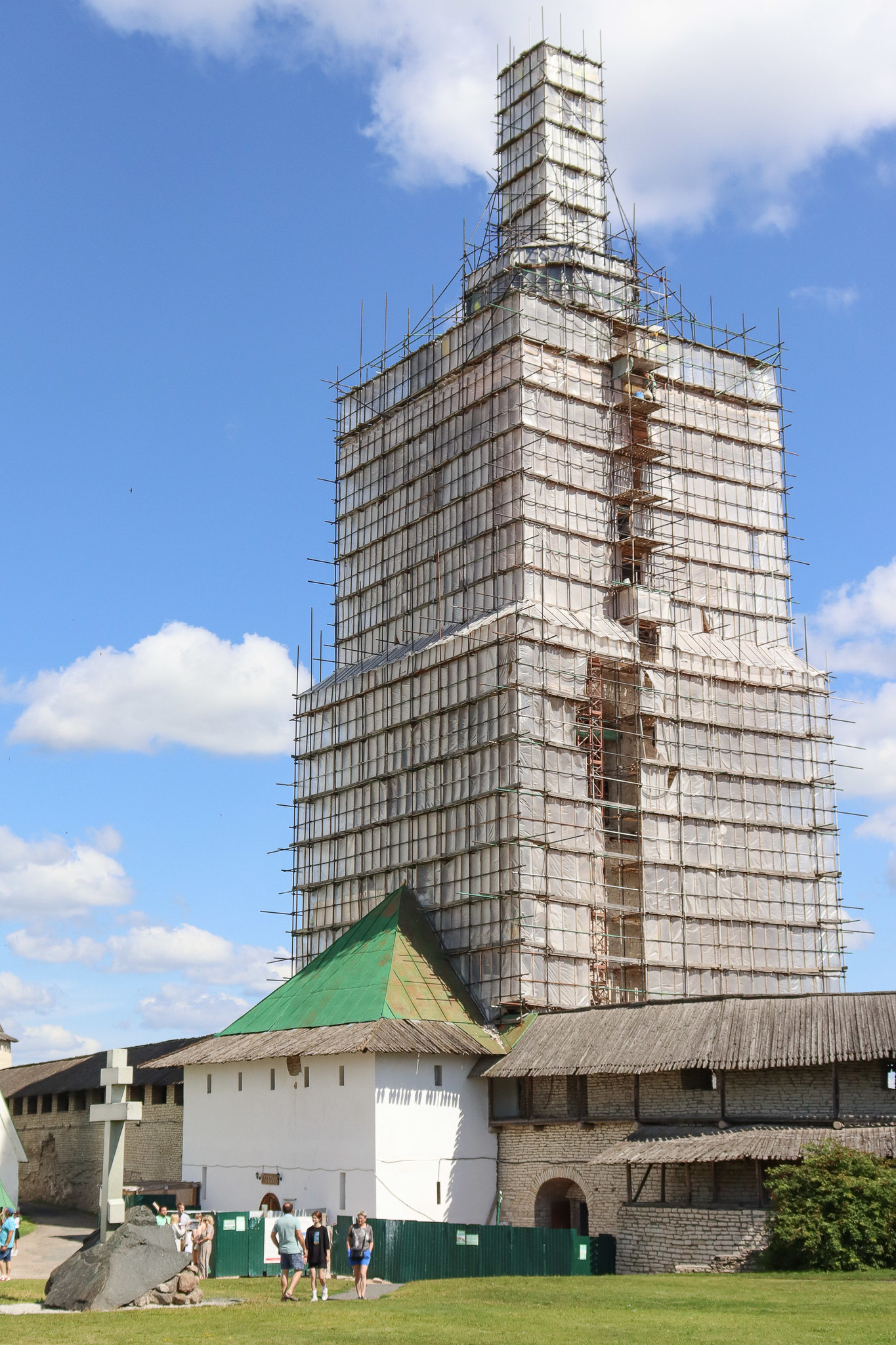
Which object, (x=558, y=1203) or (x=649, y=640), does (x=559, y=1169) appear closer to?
(x=558, y=1203)

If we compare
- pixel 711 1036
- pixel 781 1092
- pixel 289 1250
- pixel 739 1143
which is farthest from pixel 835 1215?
pixel 289 1250

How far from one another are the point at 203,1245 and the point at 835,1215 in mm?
12694

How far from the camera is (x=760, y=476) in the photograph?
188ft

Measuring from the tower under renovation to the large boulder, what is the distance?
764 inches

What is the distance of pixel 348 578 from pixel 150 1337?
135 ft

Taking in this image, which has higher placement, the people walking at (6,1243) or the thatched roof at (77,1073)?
the thatched roof at (77,1073)

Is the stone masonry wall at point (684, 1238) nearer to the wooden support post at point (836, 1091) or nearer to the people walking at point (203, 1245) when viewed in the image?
the wooden support post at point (836, 1091)

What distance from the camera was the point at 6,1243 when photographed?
31.8m

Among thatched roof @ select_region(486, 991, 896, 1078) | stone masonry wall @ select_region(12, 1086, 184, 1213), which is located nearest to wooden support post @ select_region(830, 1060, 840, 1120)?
thatched roof @ select_region(486, 991, 896, 1078)

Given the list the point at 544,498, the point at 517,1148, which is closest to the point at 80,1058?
the point at 517,1148

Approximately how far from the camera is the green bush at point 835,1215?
28.2 metres

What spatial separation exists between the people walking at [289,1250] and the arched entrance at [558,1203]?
1488 cm

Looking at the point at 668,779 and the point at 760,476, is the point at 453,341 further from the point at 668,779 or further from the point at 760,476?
the point at 668,779

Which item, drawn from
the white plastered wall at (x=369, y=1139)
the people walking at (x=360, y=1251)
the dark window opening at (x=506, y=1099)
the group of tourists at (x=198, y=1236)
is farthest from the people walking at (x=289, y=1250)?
the dark window opening at (x=506, y=1099)
